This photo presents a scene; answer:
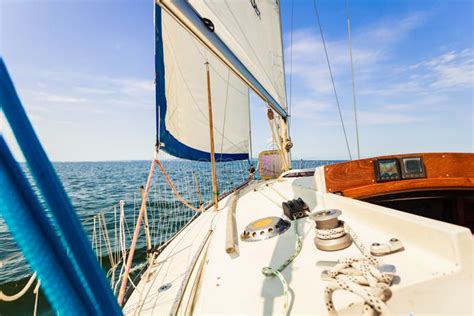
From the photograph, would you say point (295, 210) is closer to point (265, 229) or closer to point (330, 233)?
point (265, 229)

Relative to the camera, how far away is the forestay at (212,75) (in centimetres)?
194

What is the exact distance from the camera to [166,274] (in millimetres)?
1747

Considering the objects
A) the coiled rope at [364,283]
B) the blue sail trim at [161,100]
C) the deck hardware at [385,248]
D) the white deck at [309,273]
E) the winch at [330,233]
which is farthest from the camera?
the blue sail trim at [161,100]

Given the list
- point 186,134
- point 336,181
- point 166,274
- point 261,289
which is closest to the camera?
point 261,289

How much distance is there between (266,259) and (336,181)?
3.73 ft

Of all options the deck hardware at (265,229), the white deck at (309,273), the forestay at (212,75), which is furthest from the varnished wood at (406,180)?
the forestay at (212,75)

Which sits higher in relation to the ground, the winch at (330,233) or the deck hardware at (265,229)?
the winch at (330,233)

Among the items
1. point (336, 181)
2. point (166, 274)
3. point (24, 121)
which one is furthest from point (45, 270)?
point (336, 181)

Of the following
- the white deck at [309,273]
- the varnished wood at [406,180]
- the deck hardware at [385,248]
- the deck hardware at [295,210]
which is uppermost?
the varnished wood at [406,180]

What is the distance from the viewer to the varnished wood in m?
2.01

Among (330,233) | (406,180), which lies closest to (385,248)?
(330,233)

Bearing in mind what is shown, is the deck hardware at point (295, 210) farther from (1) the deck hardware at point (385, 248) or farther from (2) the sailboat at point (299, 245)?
(1) the deck hardware at point (385, 248)

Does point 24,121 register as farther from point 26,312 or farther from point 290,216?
point 26,312

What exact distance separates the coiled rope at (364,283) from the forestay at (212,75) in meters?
1.42
